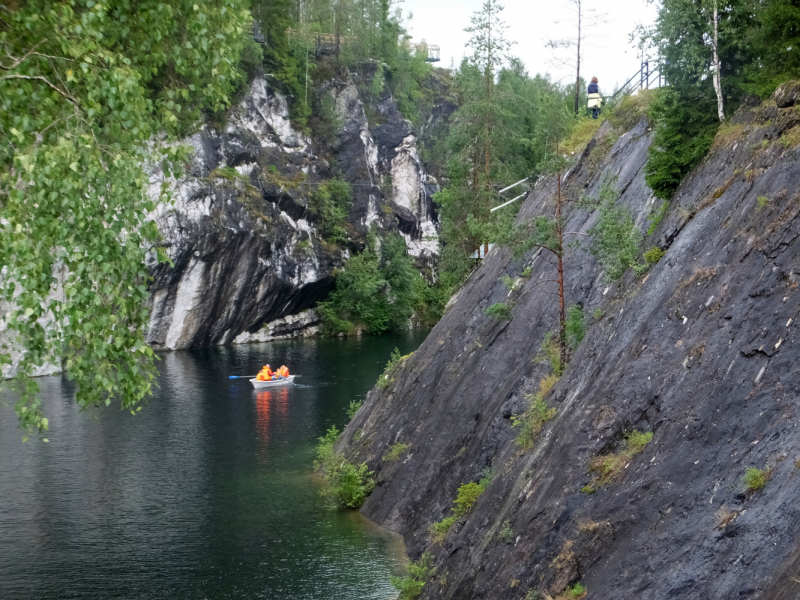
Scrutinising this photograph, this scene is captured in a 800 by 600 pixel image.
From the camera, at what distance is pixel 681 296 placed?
11.8 metres

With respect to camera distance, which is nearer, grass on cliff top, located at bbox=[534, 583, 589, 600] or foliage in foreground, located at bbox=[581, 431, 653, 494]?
grass on cliff top, located at bbox=[534, 583, 589, 600]

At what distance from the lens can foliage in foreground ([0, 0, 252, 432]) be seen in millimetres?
6516

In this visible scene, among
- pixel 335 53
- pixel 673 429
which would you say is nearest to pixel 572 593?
pixel 673 429

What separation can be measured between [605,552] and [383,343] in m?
52.5

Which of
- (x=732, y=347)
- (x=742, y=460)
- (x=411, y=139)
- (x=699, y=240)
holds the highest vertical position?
(x=411, y=139)

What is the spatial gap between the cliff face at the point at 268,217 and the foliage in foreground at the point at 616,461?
139 feet

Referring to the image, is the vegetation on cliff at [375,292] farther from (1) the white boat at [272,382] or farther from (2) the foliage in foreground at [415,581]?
(2) the foliage in foreground at [415,581]

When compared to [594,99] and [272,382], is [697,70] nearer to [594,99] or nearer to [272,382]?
[594,99]

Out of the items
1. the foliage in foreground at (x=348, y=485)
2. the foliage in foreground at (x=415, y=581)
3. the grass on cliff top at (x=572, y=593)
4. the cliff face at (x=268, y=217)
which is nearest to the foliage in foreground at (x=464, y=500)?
the foliage in foreground at (x=415, y=581)

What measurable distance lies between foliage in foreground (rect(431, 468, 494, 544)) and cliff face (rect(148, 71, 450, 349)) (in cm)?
3694

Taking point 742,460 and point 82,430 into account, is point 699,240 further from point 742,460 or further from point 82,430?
point 82,430

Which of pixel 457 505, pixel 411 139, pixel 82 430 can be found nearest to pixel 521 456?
pixel 457 505

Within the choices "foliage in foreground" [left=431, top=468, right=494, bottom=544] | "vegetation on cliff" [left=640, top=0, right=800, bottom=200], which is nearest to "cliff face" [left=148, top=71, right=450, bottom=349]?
"foliage in foreground" [left=431, top=468, right=494, bottom=544]

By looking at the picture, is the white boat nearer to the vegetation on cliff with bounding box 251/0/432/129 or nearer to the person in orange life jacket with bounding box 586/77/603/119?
the person in orange life jacket with bounding box 586/77/603/119
